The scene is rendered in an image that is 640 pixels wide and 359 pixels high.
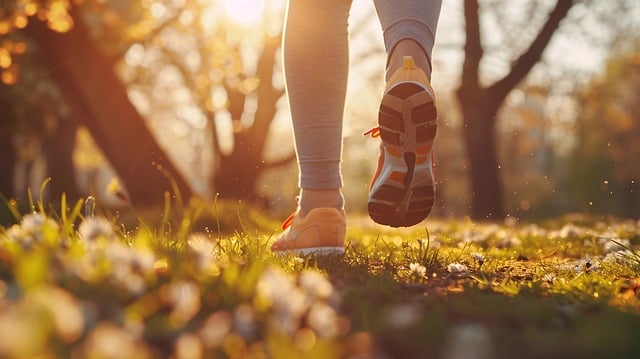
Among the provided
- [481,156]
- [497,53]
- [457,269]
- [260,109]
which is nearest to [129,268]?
[457,269]

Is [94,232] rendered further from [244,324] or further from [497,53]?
[497,53]

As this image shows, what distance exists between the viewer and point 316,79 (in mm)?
3312

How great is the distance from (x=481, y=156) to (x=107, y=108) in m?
8.61

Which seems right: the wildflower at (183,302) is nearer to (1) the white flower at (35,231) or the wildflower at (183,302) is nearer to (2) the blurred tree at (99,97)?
(1) the white flower at (35,231)

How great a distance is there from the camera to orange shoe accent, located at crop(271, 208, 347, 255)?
3.30 meters

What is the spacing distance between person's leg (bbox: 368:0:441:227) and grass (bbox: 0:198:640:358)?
267 mm

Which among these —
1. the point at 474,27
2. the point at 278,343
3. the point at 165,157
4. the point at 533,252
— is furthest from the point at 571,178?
the point at 278,343

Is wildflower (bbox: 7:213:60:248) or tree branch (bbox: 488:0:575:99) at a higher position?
wildflower (bbox: 7:213:60:248)

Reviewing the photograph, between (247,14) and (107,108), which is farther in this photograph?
(247,14)

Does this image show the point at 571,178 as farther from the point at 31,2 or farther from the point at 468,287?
the point at 468,287

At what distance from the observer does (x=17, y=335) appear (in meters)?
1.17

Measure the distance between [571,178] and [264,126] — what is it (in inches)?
1514

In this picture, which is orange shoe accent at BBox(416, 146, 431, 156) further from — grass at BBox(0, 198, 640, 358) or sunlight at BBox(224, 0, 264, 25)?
sunlight at BBox(224, 0, 264, 25)

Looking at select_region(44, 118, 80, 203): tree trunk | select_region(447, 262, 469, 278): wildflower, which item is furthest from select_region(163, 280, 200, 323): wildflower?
select_region(44, 118, 80, 203): tree trunk
